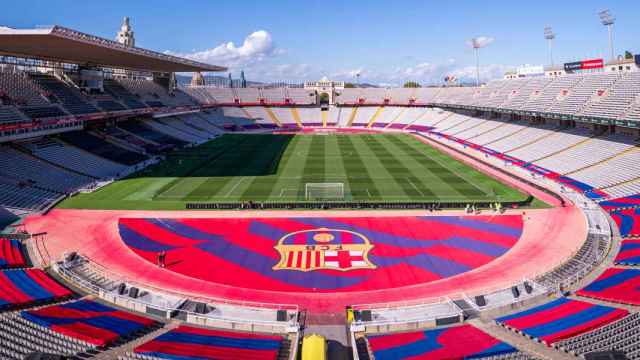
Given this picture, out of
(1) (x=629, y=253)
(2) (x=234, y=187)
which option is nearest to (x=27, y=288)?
(2) (x=234, y=187)

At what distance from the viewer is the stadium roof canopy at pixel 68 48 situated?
40384 mm

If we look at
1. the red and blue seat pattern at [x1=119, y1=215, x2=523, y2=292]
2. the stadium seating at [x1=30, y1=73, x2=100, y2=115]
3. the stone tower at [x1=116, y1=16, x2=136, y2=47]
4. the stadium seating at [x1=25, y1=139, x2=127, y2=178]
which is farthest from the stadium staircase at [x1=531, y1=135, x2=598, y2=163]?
the stone tower at [x1=116, y1=16, x2=136, y2=47]

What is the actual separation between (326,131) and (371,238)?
242 ft

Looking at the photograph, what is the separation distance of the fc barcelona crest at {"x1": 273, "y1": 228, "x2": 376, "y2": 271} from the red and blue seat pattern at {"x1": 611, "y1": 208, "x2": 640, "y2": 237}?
16909mm

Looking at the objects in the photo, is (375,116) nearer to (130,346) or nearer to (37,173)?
(37,173)

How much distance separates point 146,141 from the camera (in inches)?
2756

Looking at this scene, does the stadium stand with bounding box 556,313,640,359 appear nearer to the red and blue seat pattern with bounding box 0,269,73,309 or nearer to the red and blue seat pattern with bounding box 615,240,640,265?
the red and blue seat pattern with bounding box 615,240,640,265

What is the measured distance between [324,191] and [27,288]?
26008 mm

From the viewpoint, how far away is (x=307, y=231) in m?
32.6

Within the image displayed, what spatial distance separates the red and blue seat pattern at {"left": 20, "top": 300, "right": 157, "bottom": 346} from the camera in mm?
17344

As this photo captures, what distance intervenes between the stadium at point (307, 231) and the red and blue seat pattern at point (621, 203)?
0.83 ft

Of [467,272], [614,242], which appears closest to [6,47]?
[467,272]

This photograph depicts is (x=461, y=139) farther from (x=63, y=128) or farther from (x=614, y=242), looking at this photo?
(x=63, y=128)

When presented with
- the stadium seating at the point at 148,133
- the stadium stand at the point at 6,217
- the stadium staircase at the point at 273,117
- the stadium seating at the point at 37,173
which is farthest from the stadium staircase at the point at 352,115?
the stadium stand at the point at 6,217
